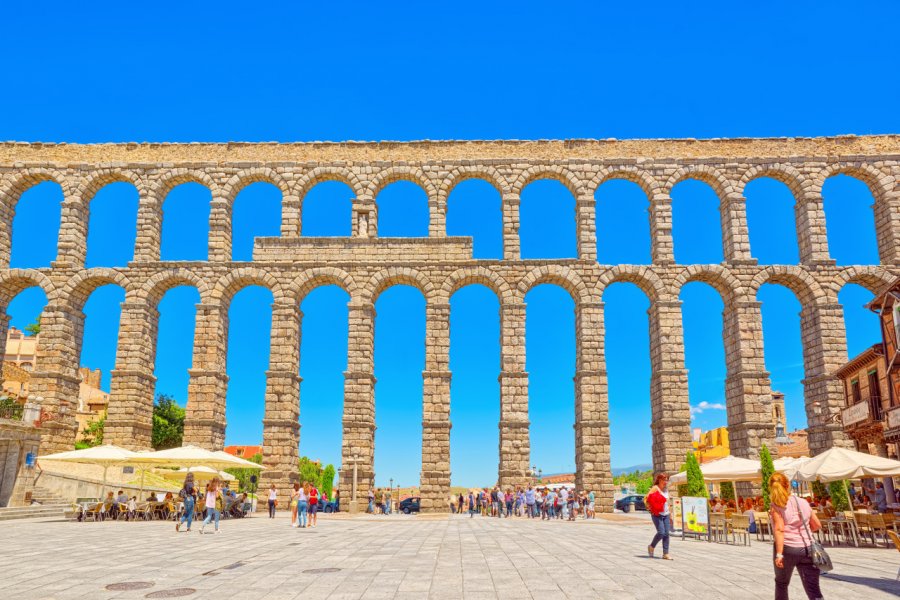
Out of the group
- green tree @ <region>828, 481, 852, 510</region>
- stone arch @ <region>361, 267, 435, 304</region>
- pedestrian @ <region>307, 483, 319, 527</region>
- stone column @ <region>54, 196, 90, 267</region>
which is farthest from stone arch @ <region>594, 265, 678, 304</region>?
stone column @ <region>54, 196, 90, 267</region>

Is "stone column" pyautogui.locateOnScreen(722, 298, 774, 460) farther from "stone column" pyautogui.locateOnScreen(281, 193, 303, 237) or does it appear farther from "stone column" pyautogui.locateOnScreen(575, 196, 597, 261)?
"stone column" pyautogui.locateOnScreen(281, 193, 303, 237)

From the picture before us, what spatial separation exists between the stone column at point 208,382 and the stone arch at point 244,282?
508 millimetres

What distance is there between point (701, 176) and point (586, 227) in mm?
6474

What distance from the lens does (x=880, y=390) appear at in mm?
28281

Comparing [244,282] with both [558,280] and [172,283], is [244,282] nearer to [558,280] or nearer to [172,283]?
[172,283]

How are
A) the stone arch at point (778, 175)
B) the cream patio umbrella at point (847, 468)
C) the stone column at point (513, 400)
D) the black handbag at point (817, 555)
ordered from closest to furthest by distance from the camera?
the black handbag at point (817, 555) < the cream patio umbrella at point (847, 468) < the stone column at point (513, 400) < the stone arch at point (778, 175)

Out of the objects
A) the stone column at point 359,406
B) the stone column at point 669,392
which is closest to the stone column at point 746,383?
the stone column at point 669,392

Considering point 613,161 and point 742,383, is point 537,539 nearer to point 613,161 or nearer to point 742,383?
point 742,383

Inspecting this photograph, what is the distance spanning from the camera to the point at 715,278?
113ft

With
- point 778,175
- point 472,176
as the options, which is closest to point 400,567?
point 472,176

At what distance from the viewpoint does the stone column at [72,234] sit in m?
35.7

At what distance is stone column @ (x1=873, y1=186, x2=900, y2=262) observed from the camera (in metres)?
34.0

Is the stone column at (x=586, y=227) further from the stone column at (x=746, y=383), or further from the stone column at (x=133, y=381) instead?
the stone column at (x=133, y=381)

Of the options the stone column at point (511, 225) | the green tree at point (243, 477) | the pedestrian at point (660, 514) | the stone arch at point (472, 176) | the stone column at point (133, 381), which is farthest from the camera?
the stone arch at point (472, 176)
